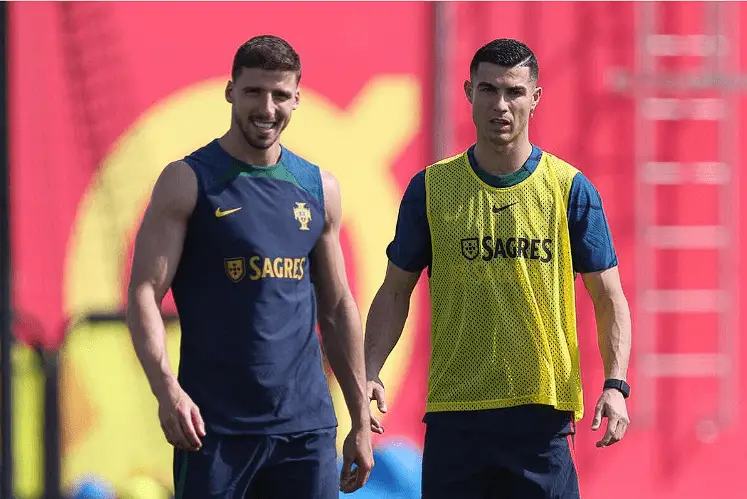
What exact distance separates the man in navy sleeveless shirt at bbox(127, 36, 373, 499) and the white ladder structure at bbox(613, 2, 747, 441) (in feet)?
12.2

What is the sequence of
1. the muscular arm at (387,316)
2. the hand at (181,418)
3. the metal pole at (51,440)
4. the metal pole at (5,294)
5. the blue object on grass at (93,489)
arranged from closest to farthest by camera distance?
the hand at (181,418) → the muscular arm at (387,316) → the metal pole at (5,294) → the metal pole at (51,440) → the blue object on grass at (93,489)

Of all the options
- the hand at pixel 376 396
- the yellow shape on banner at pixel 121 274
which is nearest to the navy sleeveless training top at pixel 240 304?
the hand at pixel 376 396

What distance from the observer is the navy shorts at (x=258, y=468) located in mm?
3963

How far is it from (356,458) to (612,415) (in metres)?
0.75

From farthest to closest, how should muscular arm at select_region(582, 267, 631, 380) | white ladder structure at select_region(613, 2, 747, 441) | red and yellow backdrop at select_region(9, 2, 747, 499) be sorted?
1. white ladder structure at select_region(613, 2, 747, 441)
2. red and yellow backdrop at select_region(9, 2, 747, 499)
3. muscular arm at select_region(582, 267, 631, 380)

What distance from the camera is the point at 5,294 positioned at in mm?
5445

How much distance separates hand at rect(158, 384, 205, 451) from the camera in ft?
12.3

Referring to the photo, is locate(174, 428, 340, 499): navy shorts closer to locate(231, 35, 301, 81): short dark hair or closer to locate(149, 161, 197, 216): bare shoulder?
locate(149, 161, 197, 216): bare shoulder

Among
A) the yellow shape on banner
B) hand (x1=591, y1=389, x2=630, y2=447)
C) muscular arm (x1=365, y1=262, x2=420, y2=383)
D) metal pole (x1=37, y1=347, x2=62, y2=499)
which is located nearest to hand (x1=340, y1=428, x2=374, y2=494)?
muscular arm (x1=365, y1=262, x2=420, y2=383)

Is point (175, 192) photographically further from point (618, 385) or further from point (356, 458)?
point (618, 385)

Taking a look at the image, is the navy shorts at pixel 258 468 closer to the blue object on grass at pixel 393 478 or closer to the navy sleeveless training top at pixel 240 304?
the navy sleeveless training top at pixel 240 304

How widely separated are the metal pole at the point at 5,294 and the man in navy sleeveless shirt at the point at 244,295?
169 centimetres

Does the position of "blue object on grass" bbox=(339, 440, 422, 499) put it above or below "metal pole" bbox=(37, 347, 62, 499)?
below

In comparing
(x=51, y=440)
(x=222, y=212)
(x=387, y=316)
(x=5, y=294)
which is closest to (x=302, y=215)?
(x=222, y=212)
